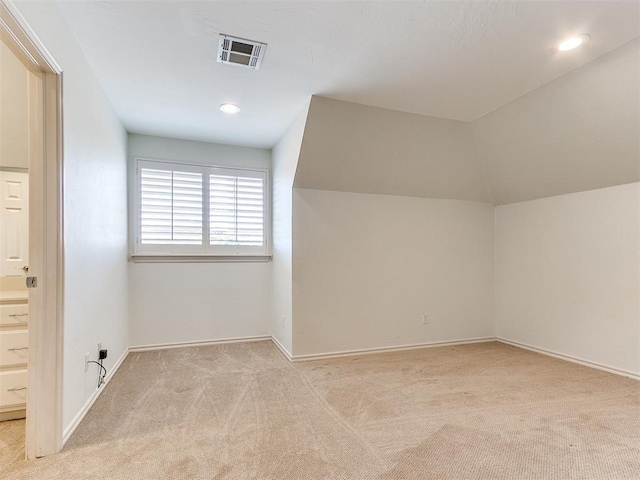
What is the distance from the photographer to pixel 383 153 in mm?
3516

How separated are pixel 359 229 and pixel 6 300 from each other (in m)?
3.02

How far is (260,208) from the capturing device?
429 cm

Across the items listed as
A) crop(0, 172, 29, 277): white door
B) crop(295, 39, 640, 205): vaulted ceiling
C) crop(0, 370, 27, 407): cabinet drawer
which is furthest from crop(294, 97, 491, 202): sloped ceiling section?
crop(0, 370, 27, 407): cabinet drawer

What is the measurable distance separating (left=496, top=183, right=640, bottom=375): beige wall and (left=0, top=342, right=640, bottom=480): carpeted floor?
1.16 ft

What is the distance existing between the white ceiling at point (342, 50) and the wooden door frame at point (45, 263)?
1.89 ft

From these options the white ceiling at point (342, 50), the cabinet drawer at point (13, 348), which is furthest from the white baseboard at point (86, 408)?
the white ceiling at point (342, 50)

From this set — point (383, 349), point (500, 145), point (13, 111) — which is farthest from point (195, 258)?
point (500, 145)

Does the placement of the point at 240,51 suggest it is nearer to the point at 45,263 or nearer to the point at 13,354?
the point at 45,263

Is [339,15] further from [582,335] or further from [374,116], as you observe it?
[582,335]

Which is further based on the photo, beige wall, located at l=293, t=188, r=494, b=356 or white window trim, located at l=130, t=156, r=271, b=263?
white window trim, located at l=130, t=156, r=271, b=263

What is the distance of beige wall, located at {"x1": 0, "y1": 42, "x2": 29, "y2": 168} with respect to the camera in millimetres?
2023

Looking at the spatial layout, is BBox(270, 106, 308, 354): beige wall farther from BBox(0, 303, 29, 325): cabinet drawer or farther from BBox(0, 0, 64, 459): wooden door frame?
BBox(0, 303, 29, 325): cabinet drawer

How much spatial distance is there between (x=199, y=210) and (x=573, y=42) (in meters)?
3.76

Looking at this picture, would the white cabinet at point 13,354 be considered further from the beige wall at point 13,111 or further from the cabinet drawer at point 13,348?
the beige wall at point 13,111
